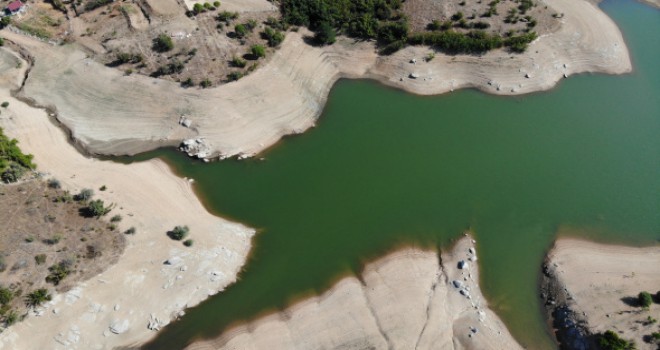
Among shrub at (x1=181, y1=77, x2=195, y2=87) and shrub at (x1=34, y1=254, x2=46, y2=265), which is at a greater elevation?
shrub at (x1=181, y1=77, x2=195, y2=87)

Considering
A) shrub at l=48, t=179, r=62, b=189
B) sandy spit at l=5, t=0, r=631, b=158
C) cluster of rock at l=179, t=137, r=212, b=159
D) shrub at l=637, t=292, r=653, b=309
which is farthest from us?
sandy spit at l=5, t=0, r=631, b=158

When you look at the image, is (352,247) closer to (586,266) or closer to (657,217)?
(586,266)

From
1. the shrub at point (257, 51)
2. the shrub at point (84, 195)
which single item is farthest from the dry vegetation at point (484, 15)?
the shrub at point (84, 195)

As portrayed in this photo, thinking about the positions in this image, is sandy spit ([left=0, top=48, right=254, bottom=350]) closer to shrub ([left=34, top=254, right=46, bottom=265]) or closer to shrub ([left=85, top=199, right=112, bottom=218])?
shrub ([left=85, top=199, right=112, bottom=218])

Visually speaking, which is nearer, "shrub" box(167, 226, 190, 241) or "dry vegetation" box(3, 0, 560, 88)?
"shrub" box(167, 226, 190, 241)

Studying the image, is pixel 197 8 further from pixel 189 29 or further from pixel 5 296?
pixel 5 296

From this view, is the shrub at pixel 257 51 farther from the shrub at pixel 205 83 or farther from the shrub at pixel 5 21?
the shrub at pixel 5 21

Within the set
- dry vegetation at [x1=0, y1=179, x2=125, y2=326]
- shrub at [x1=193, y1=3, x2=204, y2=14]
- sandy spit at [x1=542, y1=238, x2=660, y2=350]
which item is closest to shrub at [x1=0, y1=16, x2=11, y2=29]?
shrub at [x1=193, y1=3, x2=204, y2=14]
